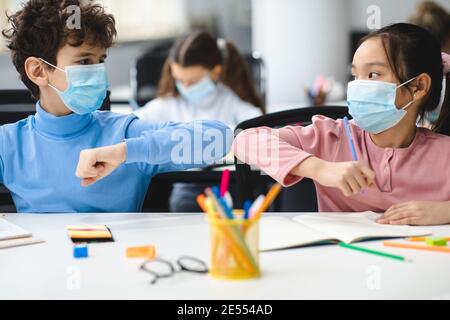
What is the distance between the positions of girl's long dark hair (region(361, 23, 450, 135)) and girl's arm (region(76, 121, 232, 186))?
43cm

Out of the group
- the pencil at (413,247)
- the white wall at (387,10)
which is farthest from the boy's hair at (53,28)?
the white wall at (387,10)

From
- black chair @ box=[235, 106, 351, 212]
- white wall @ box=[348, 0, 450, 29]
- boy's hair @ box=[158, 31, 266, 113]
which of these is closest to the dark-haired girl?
black chair @ box=[235, 106, 351, 212]

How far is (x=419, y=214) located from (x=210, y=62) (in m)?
2.15

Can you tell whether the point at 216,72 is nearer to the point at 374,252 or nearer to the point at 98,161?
the point at 98,161

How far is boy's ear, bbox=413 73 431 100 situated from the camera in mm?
1622

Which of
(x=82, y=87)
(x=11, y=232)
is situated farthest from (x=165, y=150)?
(x=11, y=232)

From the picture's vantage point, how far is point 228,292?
100cm

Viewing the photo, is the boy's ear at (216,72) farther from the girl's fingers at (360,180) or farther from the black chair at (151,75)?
the girl's fingers at (360,180)

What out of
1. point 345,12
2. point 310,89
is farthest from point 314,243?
point 345,12

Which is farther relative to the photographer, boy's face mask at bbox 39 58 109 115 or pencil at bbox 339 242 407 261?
boy's face mask at bbox 39 58 109 115

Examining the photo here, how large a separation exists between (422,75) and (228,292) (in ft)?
2.82

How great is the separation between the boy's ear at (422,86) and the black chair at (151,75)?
7.21 ft

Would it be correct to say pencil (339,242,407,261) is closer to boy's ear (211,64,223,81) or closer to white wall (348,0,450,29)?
boy's ear (211,64,223,81)

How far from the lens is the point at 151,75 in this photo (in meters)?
3.99
